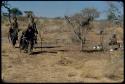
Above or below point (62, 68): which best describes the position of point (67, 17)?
above

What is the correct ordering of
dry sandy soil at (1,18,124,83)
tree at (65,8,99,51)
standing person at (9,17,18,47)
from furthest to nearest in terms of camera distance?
tree at (65,8,99,51), standing person at (9,17,18,47), dry sandy soil at (1,18,124,83)

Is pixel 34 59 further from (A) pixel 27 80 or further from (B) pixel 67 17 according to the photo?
(B) pixel 67 17

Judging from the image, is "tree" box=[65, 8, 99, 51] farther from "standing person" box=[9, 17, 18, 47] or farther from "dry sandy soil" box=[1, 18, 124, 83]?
"dry sandy soil" box=[1, 18, 124, 83]

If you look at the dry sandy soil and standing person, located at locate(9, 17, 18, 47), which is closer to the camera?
the dry sandy soil

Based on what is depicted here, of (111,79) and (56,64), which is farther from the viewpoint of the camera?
(56,64)

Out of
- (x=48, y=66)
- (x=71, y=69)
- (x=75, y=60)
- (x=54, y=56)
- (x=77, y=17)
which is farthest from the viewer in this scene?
(x=77, y=17)

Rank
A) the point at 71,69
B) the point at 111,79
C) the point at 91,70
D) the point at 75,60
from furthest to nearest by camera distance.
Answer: the point at 75,60 < the point at 71,69 < the point at 91,70 < the point at 111,79

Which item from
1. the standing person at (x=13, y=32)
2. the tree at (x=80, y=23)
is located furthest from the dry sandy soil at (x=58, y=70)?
the tree at (x=80, y=23)

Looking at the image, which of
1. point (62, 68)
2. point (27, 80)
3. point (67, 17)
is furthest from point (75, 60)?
point (67, 17)

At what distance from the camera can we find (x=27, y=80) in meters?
9.91

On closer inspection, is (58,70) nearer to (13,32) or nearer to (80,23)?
(13,32)

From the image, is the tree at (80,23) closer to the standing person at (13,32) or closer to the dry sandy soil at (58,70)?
the standing person at (13,32)

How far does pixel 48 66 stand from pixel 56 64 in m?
0.53

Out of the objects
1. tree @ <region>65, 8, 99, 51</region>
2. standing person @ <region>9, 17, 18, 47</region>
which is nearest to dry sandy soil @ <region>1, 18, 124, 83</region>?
standing person @ <region>9, 17, 18, 47</region>
